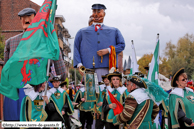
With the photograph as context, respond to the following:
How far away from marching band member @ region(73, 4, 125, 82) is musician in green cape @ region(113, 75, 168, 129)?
1074mm

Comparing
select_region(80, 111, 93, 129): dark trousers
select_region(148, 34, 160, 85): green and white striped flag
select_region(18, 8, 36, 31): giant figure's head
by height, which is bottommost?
select_region(80, 111, 93, 129): dark trousers

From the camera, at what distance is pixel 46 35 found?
4.74 m

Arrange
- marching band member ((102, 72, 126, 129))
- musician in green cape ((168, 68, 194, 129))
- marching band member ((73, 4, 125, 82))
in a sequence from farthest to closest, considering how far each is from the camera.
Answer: marching band member ((102, 72, 126, 129)) → marching band member ((73, 4, 125, 82)) → musician in green cape ((168, 68, 194, 129))

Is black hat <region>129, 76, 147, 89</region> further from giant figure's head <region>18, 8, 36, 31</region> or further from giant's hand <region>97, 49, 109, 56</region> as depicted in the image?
giant figure's head <region>18, 8, 36, 31</region>

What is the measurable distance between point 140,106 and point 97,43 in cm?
181

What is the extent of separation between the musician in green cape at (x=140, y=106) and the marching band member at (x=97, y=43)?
42.3 inches

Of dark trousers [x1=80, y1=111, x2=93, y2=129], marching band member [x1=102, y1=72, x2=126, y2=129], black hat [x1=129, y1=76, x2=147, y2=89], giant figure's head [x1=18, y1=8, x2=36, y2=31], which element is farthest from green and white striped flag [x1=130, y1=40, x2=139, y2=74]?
giant figure's head [x1=18, y1=8, x2=36, y2=31]

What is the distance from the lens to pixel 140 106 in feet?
19.0

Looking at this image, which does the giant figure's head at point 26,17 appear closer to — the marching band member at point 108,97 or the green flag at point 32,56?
the green flag at point 32,56

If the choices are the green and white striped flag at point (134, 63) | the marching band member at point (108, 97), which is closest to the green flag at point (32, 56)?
the marching band member at point (108, 97)

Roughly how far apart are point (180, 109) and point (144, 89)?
0.85 metres

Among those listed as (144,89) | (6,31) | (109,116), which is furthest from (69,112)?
(6,31)

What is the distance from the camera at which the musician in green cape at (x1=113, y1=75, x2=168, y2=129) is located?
18.8ft

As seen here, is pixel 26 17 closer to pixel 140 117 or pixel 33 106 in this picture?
pixel 33 106
